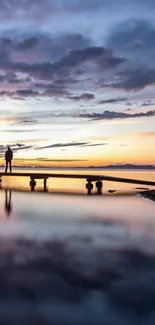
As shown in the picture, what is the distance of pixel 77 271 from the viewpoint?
30.7 ft

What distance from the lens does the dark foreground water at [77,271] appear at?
21.9 ft

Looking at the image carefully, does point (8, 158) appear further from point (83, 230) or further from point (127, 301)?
point (127, 301)

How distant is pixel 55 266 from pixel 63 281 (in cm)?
137

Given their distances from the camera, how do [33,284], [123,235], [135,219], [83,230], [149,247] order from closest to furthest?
[33,284] < [149,247] < [123,235] < [83,230] < [135,219]

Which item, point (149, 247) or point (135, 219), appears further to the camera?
point (135, 219)

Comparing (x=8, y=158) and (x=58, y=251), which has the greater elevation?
(x=8, y=158)

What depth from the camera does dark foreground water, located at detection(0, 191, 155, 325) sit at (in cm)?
668

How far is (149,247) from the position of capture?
12516 millimetres

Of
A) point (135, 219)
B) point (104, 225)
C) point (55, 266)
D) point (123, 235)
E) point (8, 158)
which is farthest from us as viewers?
point (8, 158)

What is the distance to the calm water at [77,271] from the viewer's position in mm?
6684

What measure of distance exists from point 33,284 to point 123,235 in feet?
23.2

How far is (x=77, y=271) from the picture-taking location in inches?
369

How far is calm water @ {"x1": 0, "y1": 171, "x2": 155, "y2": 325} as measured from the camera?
6.68 m

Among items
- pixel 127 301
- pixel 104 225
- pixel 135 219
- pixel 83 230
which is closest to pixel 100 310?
pixel 127 301
